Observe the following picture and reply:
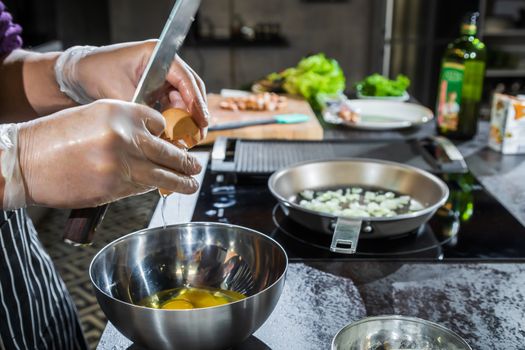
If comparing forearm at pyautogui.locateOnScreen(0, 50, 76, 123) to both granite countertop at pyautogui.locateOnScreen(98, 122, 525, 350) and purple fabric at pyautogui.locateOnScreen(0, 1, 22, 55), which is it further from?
granite countertop at pyautogui.locateOnScreen(98, 122, 525, 350)

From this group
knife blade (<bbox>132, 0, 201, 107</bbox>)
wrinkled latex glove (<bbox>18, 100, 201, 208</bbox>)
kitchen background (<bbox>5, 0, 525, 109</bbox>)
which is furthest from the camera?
kitchen background (<bbox>5, 0, 525, 109</bbox>)

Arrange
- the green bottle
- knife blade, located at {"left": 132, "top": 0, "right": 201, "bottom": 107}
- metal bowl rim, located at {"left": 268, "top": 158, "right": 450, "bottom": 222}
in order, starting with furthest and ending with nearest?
1. the green bottle
2. metal bowl rim, located at {"left": 268, "top": 158, "right": 450, "bottom": 222}
3. knife blade, located at {"left": 132, "top": 0, "right": 201, "bottom": 107}

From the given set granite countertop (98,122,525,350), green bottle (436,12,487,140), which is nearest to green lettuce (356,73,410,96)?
green bottle (436,12,487,140)

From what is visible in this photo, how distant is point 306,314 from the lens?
0.89 m

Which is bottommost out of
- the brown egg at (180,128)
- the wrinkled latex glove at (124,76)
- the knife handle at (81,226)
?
the knife handle at (81,226)

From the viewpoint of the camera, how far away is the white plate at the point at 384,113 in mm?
2014

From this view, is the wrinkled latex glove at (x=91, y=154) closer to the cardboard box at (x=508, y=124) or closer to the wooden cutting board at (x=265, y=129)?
the wooden cutting board at (x=265, y=129)

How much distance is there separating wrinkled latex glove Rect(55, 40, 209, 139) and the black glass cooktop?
11.1 inches

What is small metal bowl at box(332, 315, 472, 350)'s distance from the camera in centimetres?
73

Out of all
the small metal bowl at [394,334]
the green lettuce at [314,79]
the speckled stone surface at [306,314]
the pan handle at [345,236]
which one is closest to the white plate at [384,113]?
the green lettuce at [314,79]

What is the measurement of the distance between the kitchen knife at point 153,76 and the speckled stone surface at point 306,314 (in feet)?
0.60

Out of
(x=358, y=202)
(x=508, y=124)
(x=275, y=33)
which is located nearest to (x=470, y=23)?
(x=508, y=124)

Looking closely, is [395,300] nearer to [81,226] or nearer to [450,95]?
[81,226]

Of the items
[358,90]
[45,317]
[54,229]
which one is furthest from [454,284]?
[54,229]
